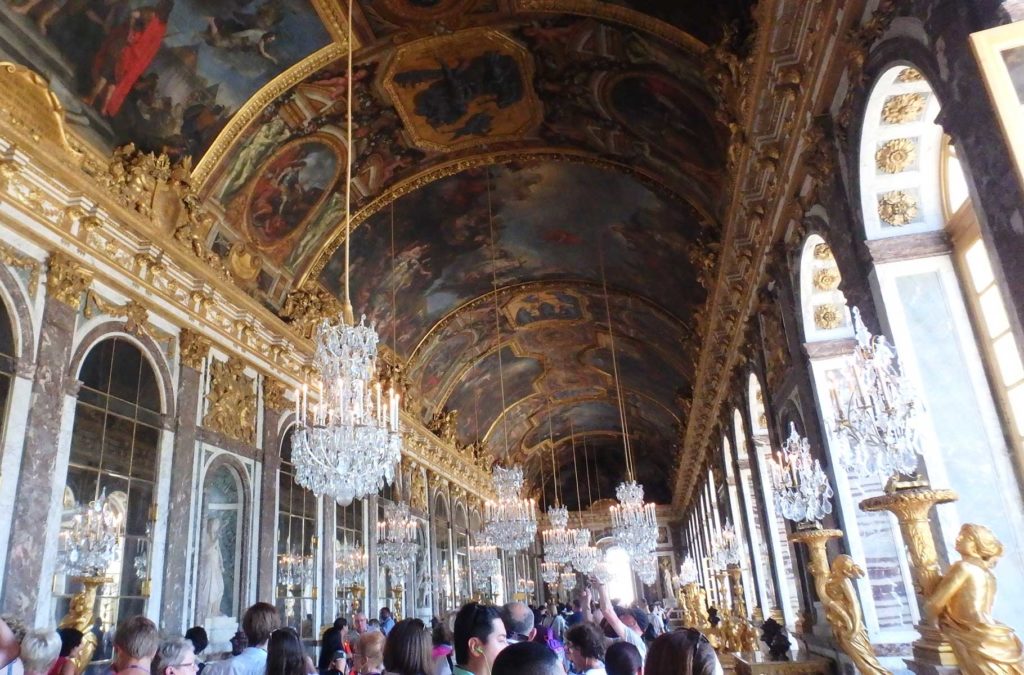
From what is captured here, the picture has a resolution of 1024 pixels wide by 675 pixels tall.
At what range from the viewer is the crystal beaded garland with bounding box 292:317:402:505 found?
597 centimetres

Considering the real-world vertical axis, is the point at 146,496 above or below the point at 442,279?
below

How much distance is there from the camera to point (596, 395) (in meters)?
30.9

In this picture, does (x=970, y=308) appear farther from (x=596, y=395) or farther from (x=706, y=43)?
(x=596, y=395)

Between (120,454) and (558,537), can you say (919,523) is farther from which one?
(558,537)

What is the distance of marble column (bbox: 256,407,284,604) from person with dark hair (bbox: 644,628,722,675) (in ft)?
31.9

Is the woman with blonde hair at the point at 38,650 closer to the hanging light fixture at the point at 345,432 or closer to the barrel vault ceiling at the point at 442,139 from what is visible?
the hanging light fixture at the point at 345,432

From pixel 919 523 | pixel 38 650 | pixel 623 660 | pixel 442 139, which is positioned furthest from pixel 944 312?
pixel 442 139

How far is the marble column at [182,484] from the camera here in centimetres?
896

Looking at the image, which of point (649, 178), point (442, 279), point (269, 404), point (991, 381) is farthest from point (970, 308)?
point (442, 279)

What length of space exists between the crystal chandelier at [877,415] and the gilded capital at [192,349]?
28.6 ft

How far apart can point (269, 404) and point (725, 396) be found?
9576 millimetres

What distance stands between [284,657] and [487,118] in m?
10.6

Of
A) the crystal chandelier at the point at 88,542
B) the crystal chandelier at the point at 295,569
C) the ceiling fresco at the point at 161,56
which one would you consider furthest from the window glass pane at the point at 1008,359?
the crystal chandelier at the point at 295,569

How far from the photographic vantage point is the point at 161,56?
907cm
